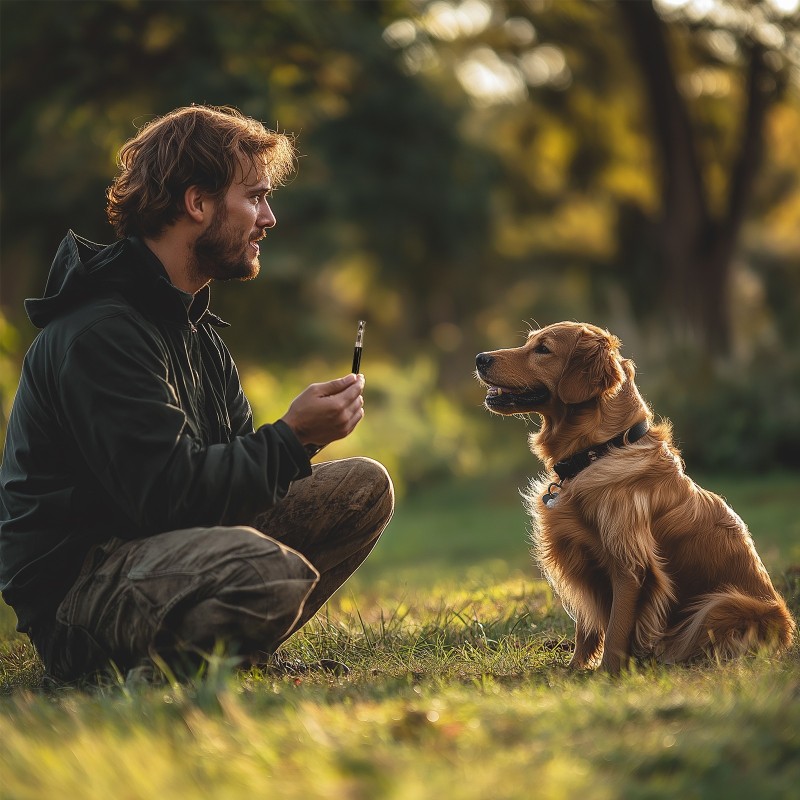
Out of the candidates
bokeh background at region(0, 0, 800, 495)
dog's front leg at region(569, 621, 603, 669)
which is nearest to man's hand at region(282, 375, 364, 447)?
dog's front leg at region(569, 621, 603, 669)

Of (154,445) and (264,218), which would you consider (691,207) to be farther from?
(154,445)

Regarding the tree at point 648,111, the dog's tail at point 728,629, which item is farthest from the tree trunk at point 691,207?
the dog's tail at point 728,629

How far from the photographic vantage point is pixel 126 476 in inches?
132

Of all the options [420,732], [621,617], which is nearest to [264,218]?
[621,617]

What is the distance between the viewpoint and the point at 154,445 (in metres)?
3.34

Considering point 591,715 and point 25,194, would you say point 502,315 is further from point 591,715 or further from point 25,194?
point 591,715

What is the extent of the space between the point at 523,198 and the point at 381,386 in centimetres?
683

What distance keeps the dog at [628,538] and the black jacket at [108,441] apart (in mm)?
1312

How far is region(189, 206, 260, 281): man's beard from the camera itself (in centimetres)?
389

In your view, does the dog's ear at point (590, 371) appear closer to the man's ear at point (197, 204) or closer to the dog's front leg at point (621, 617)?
the dog's front leg at point (621, 617)

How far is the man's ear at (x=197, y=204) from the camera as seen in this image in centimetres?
381

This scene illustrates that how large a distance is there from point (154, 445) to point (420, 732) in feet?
4.24

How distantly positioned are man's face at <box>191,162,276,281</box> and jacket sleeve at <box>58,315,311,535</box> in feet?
1.62

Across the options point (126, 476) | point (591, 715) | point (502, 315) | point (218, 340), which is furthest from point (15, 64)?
point (502, 315)
